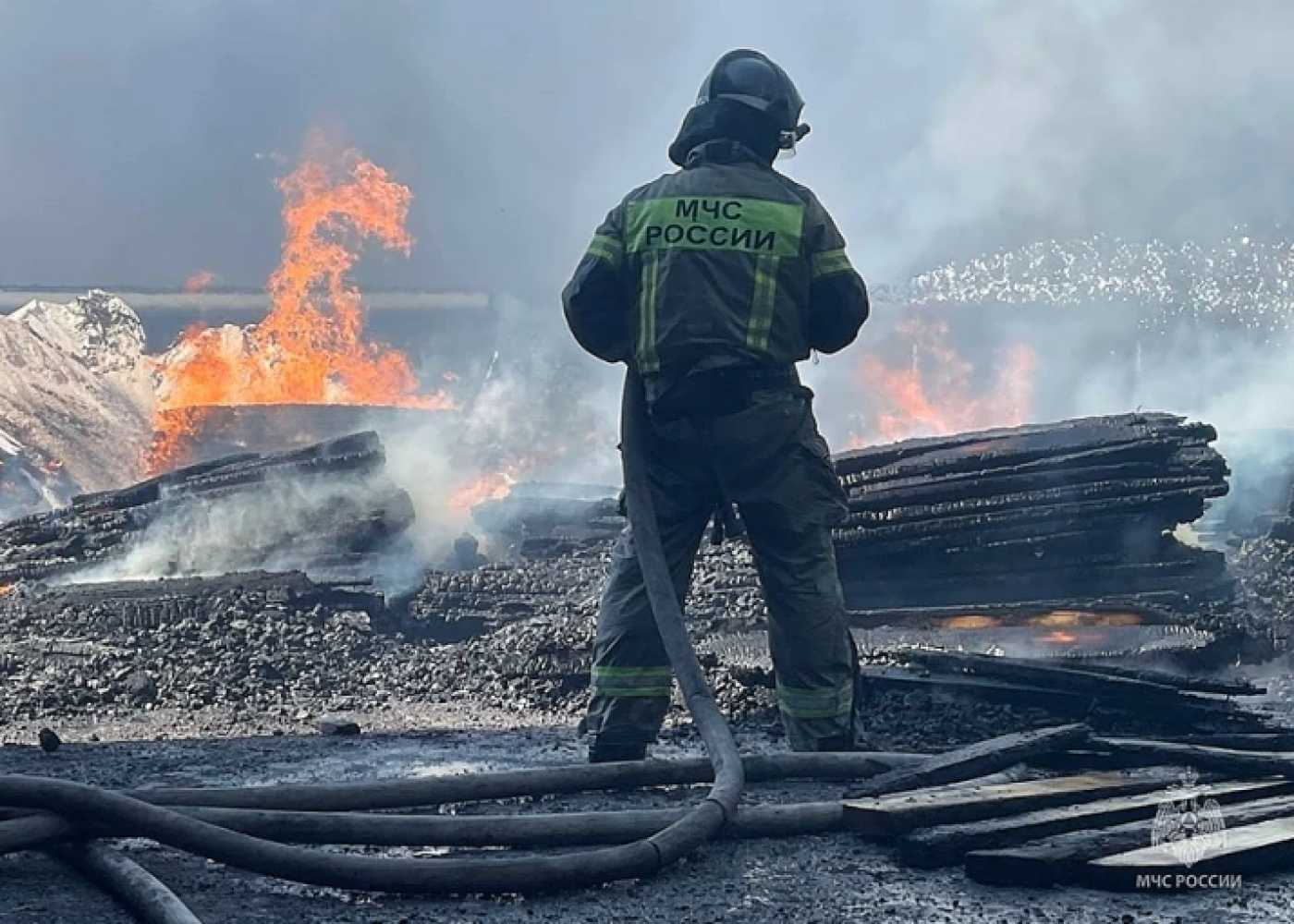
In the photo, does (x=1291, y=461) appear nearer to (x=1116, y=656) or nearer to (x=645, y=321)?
(x=1116, y=656)

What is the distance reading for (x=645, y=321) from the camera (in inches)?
188

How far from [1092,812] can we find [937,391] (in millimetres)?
19413

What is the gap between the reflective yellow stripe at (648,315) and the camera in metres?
4.73

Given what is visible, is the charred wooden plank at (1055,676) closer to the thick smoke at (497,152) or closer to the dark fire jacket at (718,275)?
the dark fire jacket at (718,275)

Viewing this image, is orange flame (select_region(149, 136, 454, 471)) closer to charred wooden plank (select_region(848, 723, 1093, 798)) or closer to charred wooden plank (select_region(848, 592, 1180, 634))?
charred wooden plank (select_region(848, 592, 1180, 634))

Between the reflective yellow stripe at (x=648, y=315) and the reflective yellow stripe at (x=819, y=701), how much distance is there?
1.24 metres

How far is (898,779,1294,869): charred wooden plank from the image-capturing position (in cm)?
336

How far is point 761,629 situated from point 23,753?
12.8ft

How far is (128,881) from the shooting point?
2.85 meters

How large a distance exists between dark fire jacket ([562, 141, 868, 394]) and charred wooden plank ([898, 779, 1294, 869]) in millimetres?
1841

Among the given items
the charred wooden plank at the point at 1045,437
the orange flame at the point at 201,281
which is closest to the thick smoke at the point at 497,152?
the orange flame at the point at 201,281

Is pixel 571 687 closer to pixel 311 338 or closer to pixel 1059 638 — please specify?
pixel 1059 638

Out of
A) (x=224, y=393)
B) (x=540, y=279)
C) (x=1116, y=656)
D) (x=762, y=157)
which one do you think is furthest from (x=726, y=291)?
(x=540, y=279)

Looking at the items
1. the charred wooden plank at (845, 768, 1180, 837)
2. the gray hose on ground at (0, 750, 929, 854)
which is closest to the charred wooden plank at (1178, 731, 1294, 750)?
the charred wooden plank at (845, 768, 1180, 837)
